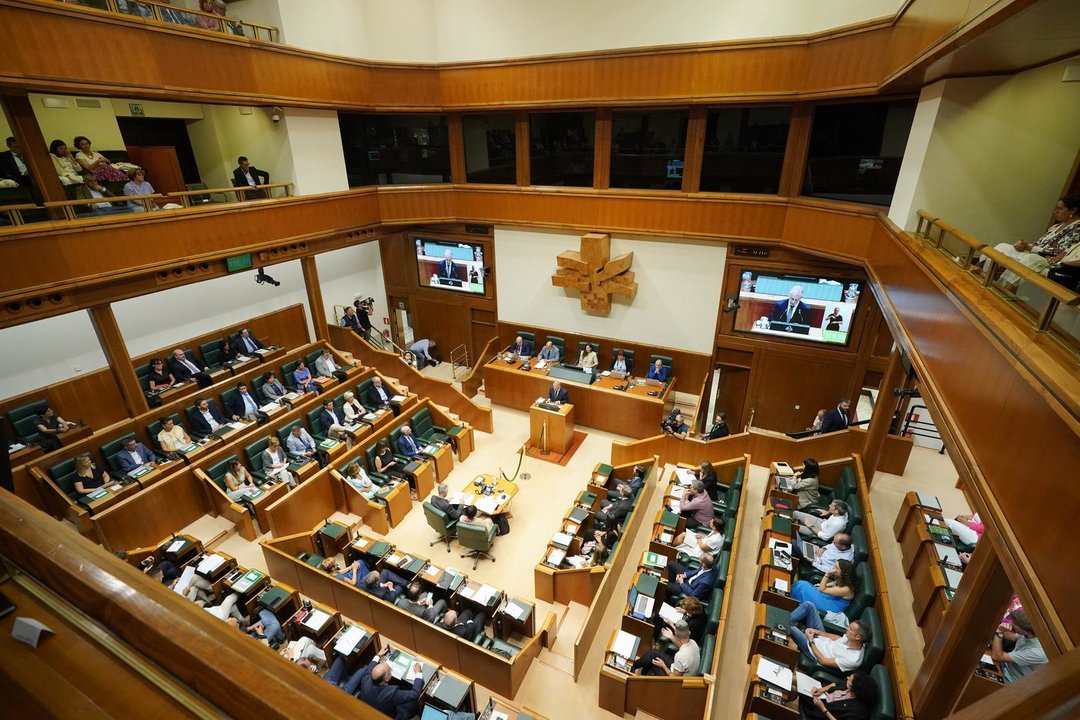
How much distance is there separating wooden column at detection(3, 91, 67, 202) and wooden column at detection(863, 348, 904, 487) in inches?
441

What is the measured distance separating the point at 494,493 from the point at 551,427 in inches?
80.2

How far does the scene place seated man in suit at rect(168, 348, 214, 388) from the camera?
9578mm

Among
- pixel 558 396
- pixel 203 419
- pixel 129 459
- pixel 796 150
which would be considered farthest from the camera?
pixel 558 396

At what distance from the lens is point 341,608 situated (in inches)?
249

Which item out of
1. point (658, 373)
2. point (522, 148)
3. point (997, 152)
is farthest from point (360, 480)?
point (997, 152)

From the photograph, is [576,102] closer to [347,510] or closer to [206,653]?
[347,510]

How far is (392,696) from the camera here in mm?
4652

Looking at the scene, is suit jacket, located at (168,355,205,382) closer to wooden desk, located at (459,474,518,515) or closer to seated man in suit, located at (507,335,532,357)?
wooden desk, located at (459,474,518,515)

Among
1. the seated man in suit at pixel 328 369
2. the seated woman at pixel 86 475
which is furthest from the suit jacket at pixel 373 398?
the seated woman at pixel 86 475

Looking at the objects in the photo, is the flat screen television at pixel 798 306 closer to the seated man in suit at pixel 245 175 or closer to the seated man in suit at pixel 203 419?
the seated man in suit at pixel 245 175

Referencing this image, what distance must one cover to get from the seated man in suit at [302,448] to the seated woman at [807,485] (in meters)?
7.13

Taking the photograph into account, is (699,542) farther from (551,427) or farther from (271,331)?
(271,331)

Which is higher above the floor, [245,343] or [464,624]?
[245,343]

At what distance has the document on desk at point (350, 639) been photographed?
513 centimetres
